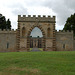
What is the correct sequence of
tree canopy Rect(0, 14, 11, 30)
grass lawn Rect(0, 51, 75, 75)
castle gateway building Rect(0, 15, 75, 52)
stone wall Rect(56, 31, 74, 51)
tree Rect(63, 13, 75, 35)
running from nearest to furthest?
grass lawn Rect(0, 51, 75, 75) < castle gateway building Rect(0, 15, 75, 52) < stone wall Rect(56, 31, 74, 51) < tree Rect(63, 13, 75, 35) < tree canopy Rect(0, 14, 11, 30)

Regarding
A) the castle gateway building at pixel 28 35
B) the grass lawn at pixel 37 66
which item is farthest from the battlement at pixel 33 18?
the grass lawn at pixel 37 66

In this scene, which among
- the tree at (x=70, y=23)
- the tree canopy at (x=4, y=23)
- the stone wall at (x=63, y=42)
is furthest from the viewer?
the tree canopy at (x=4, y=23)

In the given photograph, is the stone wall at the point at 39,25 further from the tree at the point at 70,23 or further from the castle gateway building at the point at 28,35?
the tree at the point at 70,23

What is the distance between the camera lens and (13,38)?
3422 cm

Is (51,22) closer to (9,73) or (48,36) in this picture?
(48,36)

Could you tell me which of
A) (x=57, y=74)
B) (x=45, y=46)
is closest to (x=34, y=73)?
(x=57, y=74)

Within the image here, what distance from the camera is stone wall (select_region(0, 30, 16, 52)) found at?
112 feet

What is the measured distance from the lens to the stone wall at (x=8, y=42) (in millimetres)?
34125

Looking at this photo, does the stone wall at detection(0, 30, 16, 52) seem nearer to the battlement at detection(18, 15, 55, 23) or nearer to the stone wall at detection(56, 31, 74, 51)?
the battlement at detection(18, 15, 55, 23)

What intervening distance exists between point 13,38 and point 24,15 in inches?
253

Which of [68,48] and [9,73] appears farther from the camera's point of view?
[68,48]

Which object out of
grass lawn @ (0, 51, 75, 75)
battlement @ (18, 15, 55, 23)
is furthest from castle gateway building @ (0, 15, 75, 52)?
grass lawn @ (0, 51, 75, 75)

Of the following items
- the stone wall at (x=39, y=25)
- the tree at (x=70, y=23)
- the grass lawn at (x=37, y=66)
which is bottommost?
the grass lawn at (x=37, y=66)

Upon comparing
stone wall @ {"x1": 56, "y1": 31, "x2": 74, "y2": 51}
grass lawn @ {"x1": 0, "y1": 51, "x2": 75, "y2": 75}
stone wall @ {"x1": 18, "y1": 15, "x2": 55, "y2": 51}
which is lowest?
grass lawn @ {"x1": 0, "y1": 51, "x2": 75, "y2": 75}
